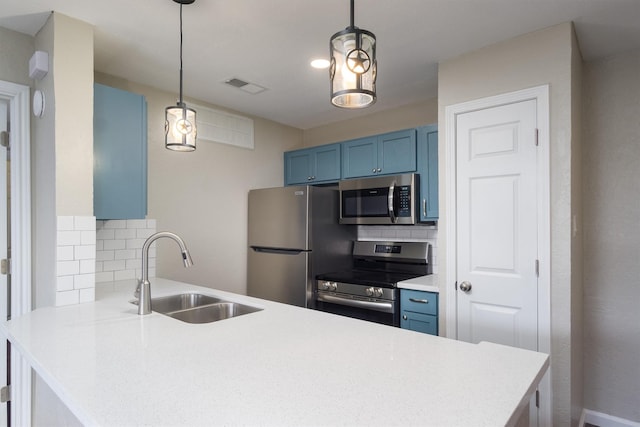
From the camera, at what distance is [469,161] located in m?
2.36

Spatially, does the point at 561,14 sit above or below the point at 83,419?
above

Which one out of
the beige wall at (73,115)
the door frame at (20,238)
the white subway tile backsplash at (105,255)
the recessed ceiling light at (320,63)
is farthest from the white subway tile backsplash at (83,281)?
the recessed ceiling light at (320,63)

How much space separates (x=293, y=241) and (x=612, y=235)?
228 centimetres

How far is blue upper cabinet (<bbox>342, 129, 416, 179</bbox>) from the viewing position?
9.95 feet

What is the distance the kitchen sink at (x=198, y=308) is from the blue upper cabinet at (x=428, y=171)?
5.36 feet

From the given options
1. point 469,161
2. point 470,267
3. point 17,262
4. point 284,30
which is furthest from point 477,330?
point 17,262

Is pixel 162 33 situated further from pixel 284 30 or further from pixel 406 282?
pixel 406 282

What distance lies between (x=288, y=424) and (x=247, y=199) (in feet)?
9.91

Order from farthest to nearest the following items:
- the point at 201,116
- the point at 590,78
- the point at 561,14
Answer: the point at 201,116, the point at 590,78, the point at 561,14

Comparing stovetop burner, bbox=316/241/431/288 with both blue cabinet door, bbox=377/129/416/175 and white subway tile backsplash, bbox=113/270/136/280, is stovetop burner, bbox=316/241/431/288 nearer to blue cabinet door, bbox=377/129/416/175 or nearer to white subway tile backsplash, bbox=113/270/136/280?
blue cabinet door, bbox=377/129/416/175

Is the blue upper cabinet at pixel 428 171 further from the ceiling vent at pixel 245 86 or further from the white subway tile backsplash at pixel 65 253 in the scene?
the white subway tile backsplash at pixel 65 253

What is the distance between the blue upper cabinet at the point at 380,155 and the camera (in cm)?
303

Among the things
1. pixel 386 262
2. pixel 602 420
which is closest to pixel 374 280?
pixel 386 262

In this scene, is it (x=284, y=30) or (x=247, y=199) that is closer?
(x=284, y=30)
